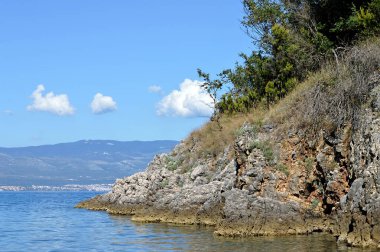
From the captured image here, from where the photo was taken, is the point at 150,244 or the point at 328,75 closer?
the point at 150,244

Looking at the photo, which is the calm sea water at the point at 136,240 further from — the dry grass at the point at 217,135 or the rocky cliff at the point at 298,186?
the dry grass at the point at 217,135

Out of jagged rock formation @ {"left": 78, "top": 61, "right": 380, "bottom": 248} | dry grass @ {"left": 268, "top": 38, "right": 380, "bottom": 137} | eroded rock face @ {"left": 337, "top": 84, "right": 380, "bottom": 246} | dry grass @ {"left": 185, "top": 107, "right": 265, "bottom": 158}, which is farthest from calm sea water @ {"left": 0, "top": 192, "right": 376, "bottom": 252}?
dry grass @ {"left": 185, "top": 107, "right": 265, "bottom": 158}

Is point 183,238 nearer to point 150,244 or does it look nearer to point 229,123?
point 150,244

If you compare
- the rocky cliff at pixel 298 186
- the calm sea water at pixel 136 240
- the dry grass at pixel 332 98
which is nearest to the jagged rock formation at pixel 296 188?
the rocky cliff at pixel 298 186

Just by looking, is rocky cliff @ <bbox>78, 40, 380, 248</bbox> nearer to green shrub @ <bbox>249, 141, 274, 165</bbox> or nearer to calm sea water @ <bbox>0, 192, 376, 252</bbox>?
green shrub @ <bbox>249, 141, 274, 165</bbox>

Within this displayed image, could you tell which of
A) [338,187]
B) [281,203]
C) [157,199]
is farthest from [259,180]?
[157,199]

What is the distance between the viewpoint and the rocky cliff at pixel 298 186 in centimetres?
2430

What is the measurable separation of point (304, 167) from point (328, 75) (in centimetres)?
482

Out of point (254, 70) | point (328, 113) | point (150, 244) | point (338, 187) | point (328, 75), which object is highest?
point (254, 70)

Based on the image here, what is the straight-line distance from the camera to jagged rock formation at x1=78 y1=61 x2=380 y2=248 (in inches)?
954

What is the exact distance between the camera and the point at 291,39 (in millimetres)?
43188

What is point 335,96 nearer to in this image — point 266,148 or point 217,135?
point 266,148

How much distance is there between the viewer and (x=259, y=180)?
30469 millimetres

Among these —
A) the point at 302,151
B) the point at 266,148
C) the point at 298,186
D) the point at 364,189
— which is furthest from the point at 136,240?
the point at 364,189
